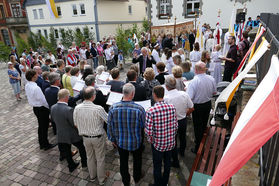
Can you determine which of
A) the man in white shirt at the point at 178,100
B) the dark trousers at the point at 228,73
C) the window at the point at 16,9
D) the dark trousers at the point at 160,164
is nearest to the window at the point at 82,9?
the window at the point at 16,9

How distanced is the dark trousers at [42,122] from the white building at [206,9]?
64.5ft

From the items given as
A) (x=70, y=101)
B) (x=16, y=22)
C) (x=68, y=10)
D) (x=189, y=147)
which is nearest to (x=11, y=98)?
(x=70, y=101)

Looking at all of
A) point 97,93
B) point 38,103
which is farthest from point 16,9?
point 97,93

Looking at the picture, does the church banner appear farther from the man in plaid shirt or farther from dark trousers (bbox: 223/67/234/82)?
the man in plaid shirt

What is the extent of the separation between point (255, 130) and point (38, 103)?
16.1 ft

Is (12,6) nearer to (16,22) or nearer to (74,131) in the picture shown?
(16,22)

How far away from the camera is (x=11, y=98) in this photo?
9789 mm

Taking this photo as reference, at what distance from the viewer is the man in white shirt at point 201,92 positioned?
4.20 m

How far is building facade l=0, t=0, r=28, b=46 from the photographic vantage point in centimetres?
3481

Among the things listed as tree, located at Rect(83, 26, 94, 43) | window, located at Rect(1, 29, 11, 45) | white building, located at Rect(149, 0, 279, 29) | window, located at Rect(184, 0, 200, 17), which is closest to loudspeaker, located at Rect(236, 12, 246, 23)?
white building, located at Rect(149, 0, 279, 29)

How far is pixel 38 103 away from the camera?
16.0ft

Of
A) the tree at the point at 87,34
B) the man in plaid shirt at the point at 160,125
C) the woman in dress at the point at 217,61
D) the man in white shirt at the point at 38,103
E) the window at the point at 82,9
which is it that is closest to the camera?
the man in plaid shirt at the point at 160,125

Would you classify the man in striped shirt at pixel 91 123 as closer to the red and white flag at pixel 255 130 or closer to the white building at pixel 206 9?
the red and white flag at pixel 255 130

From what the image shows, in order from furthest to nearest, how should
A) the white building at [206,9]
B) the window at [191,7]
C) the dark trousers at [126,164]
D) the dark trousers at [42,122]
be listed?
the window at [191,7] → the white building at [206,9] → the dark trousers at [42,122] → the dark trousers at [126,164]
